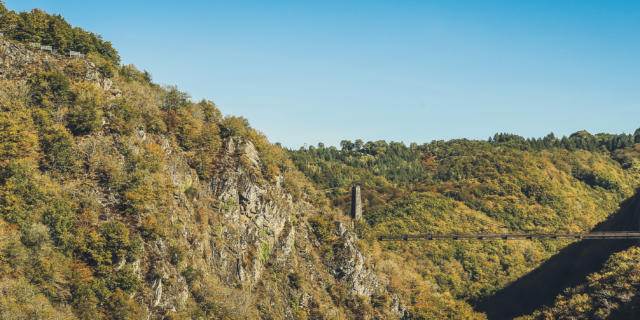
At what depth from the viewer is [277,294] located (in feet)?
230

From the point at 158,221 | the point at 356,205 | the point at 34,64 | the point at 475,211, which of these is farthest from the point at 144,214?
the point at 475,211

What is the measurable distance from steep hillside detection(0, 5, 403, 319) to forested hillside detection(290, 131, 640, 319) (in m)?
21.7

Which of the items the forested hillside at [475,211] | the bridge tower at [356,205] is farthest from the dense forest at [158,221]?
the bridge tower at [356,205]

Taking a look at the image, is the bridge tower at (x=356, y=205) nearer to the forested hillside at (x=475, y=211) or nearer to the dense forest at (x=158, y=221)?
the forested hillside at (x=475, y=211)

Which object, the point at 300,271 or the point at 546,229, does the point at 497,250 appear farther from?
the point at 300,271

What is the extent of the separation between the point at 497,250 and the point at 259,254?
86.4 metres

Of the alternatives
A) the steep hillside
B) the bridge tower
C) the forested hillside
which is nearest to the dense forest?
the steep hillside

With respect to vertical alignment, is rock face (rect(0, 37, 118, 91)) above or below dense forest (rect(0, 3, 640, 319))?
above

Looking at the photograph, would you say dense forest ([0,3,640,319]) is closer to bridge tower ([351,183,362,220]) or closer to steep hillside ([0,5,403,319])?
steep hillside ([0,5,403,319])

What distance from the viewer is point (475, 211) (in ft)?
518

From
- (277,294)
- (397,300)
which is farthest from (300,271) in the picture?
(397,300)

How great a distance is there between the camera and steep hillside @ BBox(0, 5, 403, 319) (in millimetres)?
48094

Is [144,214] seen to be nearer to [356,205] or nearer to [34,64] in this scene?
[34,64]

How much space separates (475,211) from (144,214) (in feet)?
403
